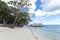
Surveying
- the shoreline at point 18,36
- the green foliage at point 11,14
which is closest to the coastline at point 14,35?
the shoreline at point 18,36

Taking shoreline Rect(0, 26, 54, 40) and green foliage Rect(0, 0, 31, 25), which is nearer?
shoreline Rect(0, 26, 54, 40)

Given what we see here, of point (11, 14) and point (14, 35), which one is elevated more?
point (11, 14)

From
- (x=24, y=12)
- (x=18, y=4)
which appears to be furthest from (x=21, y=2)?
(x=24, y=12)

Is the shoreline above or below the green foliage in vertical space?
below

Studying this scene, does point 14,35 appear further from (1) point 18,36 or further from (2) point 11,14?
(2) point 11,14

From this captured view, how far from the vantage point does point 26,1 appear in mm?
34531

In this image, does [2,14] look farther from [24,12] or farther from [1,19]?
[24,12]

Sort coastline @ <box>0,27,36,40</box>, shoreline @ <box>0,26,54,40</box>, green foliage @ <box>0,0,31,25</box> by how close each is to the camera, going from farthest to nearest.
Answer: green foliage @ <box>0,0,31,25</box> → shoreline @ <box>0,26,54,40</box> → coastline @ <box>0,27,36,40</box>

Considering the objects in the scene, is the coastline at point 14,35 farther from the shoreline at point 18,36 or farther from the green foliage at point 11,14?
the green foliage at point 11,14

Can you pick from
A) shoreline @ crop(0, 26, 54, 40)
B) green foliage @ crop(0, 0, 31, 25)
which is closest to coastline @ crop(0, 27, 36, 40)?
shoreline @ crop(0, 26, 54, 40)

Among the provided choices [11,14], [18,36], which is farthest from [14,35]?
[11,14]

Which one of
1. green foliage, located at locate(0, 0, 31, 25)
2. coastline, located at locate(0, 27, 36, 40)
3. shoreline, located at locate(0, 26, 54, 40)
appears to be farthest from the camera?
green foliage, located at locate(0, 0, 31, 25)

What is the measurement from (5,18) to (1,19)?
1579 mm

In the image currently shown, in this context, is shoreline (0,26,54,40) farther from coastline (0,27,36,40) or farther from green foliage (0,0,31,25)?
green foliage (0,0,31,25)
